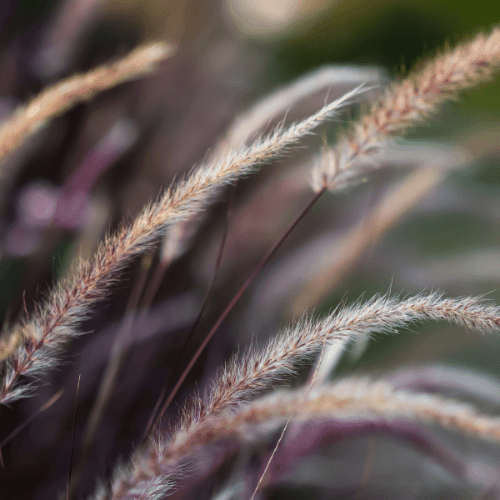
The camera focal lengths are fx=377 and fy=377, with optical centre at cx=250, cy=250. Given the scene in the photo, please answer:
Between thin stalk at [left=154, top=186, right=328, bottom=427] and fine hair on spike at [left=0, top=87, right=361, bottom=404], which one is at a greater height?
fine hair on spike at [left=0, top=87, right=361, bottom=404]

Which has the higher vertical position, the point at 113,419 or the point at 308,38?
the point at 308,38

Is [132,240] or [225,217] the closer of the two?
[132,240]

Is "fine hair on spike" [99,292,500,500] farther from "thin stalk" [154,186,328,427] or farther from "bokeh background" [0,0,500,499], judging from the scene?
→ "bokeh background" [0,0,500,499]

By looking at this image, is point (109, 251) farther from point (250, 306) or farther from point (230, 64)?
point (230, 64)

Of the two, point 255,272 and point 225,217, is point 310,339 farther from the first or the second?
point 225,217

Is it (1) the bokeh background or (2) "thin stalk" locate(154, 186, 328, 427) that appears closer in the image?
(2) "thin stalk" locate(154, 186, 328, 427)

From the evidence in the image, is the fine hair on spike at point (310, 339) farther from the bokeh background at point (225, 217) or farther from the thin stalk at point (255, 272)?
the bokeh background at point (225, 217)

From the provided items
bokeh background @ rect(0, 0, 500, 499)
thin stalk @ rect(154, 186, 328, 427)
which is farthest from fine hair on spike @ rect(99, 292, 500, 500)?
bokeh background @ rect(0, 0, 500, 499)

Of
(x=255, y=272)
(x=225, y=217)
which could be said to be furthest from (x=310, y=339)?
(x=225, y=217)

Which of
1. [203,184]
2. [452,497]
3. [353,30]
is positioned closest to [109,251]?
[203,184]
